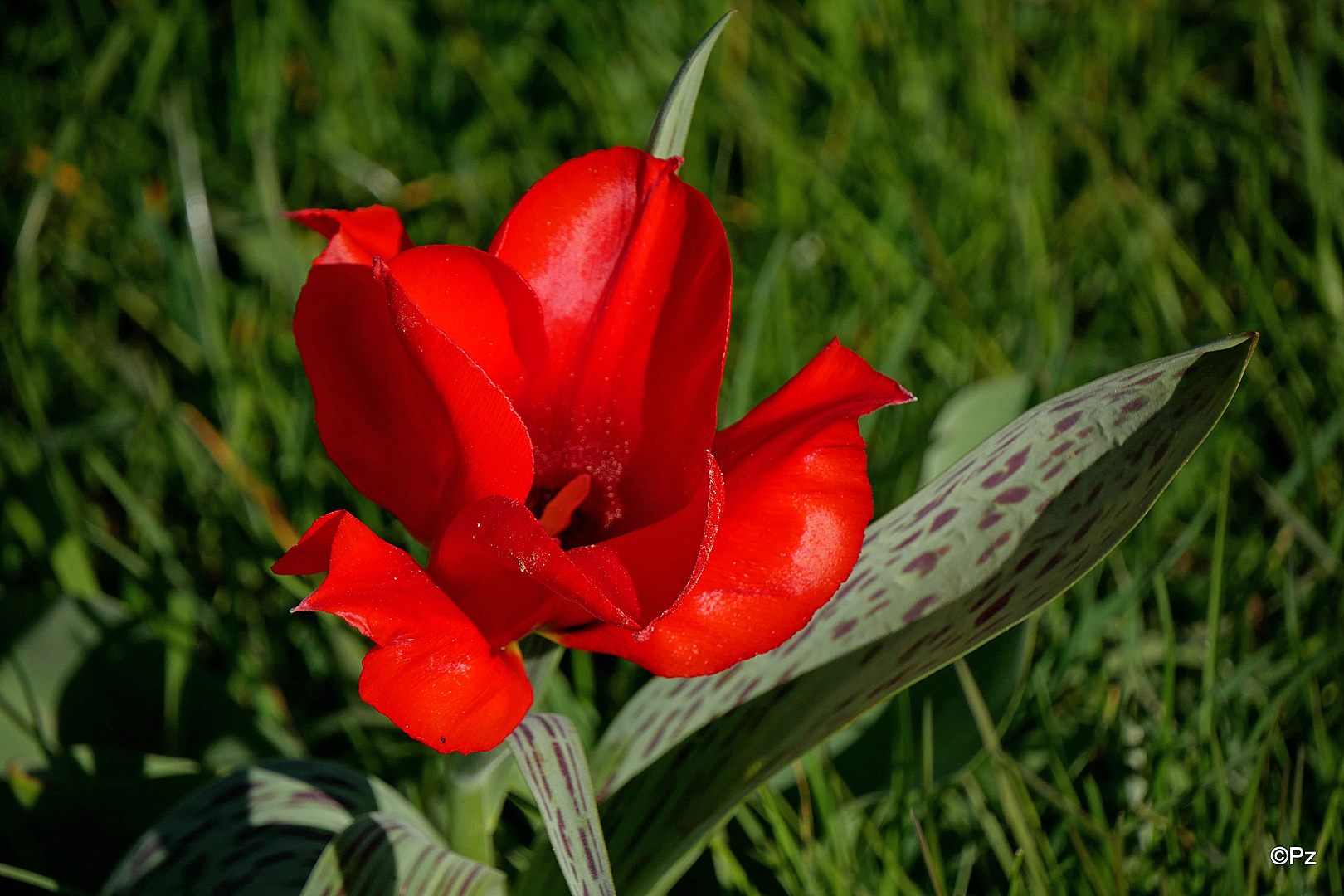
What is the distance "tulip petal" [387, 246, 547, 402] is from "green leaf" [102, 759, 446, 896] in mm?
334

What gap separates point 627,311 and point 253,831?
474 millimetres

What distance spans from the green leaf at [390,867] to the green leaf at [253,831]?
37 mm

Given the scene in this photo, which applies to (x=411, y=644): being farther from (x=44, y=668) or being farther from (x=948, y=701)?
(x=44, y=668)

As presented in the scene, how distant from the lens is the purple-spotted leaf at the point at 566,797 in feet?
1.81

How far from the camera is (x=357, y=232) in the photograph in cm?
60

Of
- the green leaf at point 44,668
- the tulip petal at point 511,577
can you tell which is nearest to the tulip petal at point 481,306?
the tulip petal at point 511,577

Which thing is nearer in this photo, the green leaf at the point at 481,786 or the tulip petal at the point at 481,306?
the tulip petal at the point at 481,306

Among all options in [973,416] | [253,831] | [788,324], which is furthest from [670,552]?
[788,324]

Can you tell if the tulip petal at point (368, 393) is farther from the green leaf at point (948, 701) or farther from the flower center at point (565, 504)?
the green leaf at point (948, 701)

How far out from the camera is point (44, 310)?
1.54 m

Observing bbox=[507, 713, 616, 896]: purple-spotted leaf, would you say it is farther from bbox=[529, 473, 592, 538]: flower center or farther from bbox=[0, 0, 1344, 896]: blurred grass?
bbox=[0, 0, 1344, 896]: blurred grass

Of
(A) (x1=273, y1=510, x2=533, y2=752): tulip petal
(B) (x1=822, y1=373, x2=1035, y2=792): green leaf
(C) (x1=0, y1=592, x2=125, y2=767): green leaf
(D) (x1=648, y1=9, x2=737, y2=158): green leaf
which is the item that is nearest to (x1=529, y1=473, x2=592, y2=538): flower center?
(A) (x1=273, y1=510, x2=533, y2=752): tulip petal

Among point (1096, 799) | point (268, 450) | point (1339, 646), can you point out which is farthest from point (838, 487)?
point (268, 450)

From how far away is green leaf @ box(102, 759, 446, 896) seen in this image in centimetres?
77
